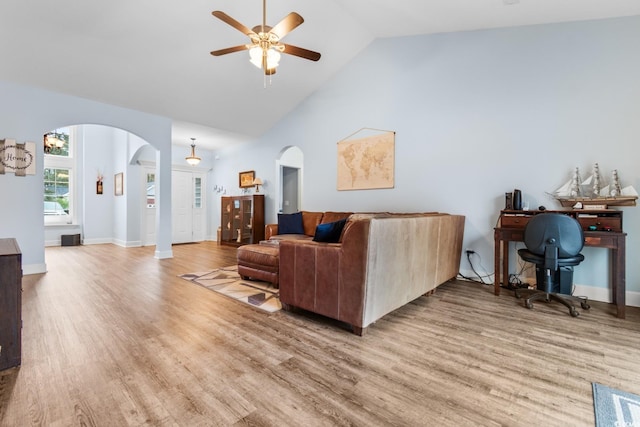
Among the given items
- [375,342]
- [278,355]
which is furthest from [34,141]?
[375,342]

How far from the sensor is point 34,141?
13.6 feet

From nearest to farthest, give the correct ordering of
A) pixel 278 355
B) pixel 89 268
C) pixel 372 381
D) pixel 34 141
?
1. pixel 372 381
2. pixel 278 355
3. pixel 34 141
4. pixel 89 268

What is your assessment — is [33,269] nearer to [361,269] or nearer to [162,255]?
[162,255]

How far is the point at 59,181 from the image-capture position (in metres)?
7.43

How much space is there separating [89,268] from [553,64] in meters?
7.30

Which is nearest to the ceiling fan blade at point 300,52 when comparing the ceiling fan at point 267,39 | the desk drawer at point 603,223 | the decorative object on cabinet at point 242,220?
the ceiling fan at point 267,39

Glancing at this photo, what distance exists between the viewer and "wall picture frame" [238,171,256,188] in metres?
7.03

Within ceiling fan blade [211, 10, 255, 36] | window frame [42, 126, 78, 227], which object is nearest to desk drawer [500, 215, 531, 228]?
ceiling fan blade [211, 10, 255, 36]

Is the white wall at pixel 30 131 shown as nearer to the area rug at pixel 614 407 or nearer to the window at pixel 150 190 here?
the window at pixel 150 190

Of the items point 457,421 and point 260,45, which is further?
point 260,45

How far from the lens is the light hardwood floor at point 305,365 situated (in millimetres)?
1380

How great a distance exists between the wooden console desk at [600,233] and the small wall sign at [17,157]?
656cm

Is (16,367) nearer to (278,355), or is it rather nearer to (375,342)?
(278,355)

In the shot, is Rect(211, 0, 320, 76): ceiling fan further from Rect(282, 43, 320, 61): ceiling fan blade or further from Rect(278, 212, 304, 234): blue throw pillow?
Rect(278, 212, 304, 234): blue throw pillow
